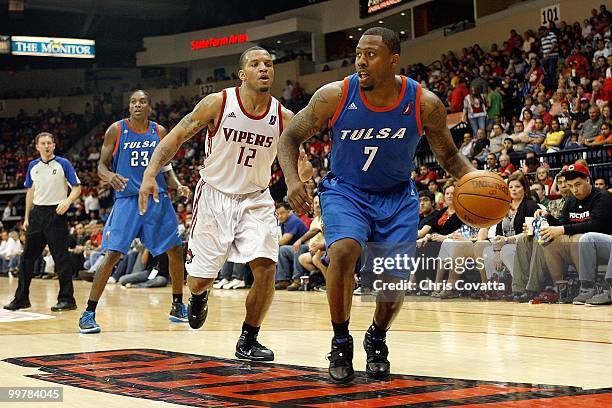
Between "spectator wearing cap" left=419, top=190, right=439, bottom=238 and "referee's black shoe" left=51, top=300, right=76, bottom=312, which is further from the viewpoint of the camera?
"spectator wearing cap" left=419, top=190, right=439, bottom=238

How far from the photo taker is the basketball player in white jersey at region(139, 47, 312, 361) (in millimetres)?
5406

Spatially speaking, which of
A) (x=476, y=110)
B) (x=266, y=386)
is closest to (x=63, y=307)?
(x=266, y=386)

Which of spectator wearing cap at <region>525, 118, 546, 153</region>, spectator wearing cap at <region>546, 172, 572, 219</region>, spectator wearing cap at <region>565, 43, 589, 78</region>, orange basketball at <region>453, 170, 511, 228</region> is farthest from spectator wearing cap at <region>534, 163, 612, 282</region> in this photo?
spectator wearing cap at <region>565, 43, 589, 78</region>

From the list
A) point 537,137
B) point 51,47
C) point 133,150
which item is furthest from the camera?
point 51,47

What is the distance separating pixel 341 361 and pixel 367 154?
43.5 inches

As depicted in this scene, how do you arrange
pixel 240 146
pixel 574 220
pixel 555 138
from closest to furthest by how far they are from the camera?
pixel 240 146
pixel 574 220
pixel 555 138

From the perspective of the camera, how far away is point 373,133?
4.45 metres

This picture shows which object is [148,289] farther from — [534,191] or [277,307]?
[534,191]

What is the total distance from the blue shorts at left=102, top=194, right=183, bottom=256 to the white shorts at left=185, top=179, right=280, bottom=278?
198 centimetres

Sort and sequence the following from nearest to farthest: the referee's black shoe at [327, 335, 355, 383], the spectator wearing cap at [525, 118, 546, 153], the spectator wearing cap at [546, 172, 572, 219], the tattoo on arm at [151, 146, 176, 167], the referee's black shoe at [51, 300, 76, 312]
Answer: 1. the referee's black shoe at [327, 335, 355, 383]
2. the tattoo on arm at [151, 146, 176, 167]
3. the spectator wearing cap at [546, 172, 572, 219]
4. the referee's black shoe at [51, 300, 76, 312]
5. the spectator wearing cap at [525, 118, 546, 153]

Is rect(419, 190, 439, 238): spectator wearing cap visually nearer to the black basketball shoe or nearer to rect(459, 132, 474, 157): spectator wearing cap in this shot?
rect(459, 132, 474, 157): spectator wearing cap

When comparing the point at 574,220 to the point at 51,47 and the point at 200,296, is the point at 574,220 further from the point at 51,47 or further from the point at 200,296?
the point at 51,47

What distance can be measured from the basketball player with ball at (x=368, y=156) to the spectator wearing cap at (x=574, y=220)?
4171mm

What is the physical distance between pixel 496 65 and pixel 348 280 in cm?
1474
